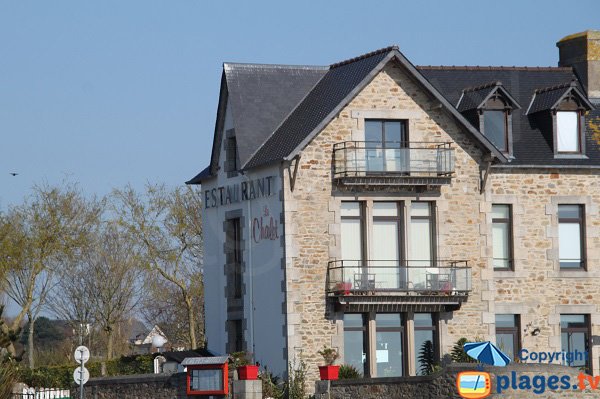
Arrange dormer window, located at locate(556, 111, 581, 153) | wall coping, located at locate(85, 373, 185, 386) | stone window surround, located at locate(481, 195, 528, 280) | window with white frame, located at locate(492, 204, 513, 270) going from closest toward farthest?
wall coping, located at locate(85, 373, 185, 386), stone window surround, located at locate(481, 195, 528, 280), window with white frame, located at locate(492, 204, 513, 270), dormer window, located at locate(556, 111, 581, 153)

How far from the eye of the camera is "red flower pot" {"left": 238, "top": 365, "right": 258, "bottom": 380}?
3400 cm

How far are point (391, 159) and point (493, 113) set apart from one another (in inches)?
150

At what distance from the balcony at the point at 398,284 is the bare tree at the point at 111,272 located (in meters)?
28.0

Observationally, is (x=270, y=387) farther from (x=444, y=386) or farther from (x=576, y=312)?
(x=576, y=312)

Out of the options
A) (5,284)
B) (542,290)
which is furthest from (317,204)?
(5,284)

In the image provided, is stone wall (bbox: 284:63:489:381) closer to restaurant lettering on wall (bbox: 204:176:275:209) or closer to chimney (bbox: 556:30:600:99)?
restaurant lettering on wall (bbox: 204:176:275:209)

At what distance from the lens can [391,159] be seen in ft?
121

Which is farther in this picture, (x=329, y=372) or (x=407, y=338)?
(x=407, y=338)

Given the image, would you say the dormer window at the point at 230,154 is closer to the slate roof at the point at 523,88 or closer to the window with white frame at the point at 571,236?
the slate roof at the point at 523,88

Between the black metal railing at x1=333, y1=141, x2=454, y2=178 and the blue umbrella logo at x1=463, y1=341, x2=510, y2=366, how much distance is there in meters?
5.11

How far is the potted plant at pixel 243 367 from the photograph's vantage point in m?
34.0

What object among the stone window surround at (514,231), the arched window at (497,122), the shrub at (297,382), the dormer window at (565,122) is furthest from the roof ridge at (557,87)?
the shrub at (297,382)

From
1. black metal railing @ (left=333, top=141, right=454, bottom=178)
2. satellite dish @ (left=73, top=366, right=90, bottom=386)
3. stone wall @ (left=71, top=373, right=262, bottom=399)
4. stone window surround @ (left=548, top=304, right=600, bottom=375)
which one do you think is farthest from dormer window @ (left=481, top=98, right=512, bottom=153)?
satellite dish @ (left=73, top=366, right=90, bottom=386)

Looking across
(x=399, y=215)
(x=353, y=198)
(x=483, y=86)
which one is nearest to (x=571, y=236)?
Answer: (x=483, y=86)
